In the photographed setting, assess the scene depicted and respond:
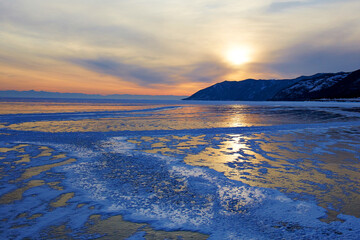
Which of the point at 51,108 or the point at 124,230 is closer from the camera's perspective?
the point at 124,230

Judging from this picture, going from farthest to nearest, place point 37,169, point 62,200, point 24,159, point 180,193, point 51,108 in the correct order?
point 51,108, point 24,159, point 37,169, point 180,193, point 62,200

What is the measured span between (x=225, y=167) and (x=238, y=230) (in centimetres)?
394

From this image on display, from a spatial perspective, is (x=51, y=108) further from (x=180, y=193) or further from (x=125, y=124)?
(x=180, y=193)

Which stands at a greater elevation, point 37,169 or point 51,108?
point 51,108

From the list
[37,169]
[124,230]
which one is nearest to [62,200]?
[124,230]

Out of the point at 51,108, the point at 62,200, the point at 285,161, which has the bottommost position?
the point at 62,200

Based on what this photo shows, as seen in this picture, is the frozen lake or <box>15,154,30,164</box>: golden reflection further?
<box>15,154,30,164</box>: golden reflection

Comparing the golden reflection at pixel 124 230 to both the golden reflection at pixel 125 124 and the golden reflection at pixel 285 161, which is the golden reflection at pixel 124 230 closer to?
the golden reflection at pixel 285 161

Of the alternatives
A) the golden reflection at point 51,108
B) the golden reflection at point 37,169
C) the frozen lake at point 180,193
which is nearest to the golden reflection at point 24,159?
the frozen lake at point 180,193

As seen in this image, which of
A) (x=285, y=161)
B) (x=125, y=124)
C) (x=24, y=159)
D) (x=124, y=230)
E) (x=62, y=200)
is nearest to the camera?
(x=124, y=230)

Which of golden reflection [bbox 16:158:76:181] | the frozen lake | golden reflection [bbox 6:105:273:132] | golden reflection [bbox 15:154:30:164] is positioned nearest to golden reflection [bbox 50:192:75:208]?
the frozen lake

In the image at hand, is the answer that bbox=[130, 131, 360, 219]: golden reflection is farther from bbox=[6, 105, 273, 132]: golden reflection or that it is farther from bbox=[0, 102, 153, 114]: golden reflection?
bbox=[0, 102, 153, 114]: golden reflection

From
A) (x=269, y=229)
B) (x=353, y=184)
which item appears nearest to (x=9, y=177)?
(x=269, y=229)

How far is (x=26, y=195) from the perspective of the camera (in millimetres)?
5543
